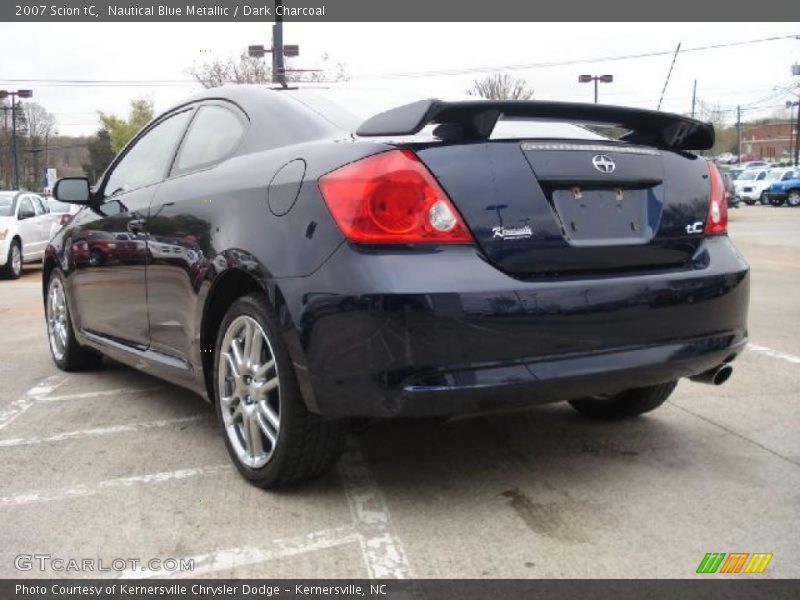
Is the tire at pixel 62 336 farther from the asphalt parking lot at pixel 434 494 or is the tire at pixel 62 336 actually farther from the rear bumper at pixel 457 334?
the rear bumper at pixel 457 334

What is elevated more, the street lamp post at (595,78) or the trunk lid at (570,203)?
the street lamp post at (595,78)

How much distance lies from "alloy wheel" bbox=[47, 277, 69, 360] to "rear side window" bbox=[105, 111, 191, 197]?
0.97m

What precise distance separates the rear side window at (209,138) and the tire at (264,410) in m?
0.82

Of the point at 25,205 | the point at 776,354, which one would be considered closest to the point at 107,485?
the point at 776,354

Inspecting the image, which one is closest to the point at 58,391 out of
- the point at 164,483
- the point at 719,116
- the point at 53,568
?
the point at 164,483

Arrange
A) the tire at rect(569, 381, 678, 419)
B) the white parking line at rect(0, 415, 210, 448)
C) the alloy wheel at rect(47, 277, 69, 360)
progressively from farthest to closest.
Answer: the alloy wheel at rect(47, 277, 69, 360), the white parking line at rect(0, 415, 210, 448), the tire at rect(569, 381, 678, 419)

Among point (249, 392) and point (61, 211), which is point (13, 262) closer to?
point (61, 211)

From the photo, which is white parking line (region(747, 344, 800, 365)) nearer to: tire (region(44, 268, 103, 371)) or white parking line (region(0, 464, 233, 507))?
white parking line (region(0, 464, 233, 507))

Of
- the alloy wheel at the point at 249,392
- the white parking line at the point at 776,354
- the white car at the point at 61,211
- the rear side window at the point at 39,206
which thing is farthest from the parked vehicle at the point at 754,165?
the alloy wheel at the point at 249,392

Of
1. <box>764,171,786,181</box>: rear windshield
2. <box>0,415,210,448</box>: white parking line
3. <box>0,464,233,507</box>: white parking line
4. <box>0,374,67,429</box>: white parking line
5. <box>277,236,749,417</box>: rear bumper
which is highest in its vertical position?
<box>764,171,786,181</box>: rear windshield

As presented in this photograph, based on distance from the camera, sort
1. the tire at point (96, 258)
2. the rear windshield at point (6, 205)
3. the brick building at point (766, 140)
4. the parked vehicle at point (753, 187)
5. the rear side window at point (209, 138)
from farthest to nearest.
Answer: the brick building at point (766, 140)
the parked vehicle at point (753, 187)
the rear windshield at point (6, 205)
the tire at point (96, 258)
the rear side window at point (209, 138)

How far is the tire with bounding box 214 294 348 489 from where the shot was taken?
272 cm

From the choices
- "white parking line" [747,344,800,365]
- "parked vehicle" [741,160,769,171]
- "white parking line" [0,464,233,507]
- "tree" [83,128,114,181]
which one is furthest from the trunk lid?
"tree" [83,128,114,181]

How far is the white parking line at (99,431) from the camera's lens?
146 inches
